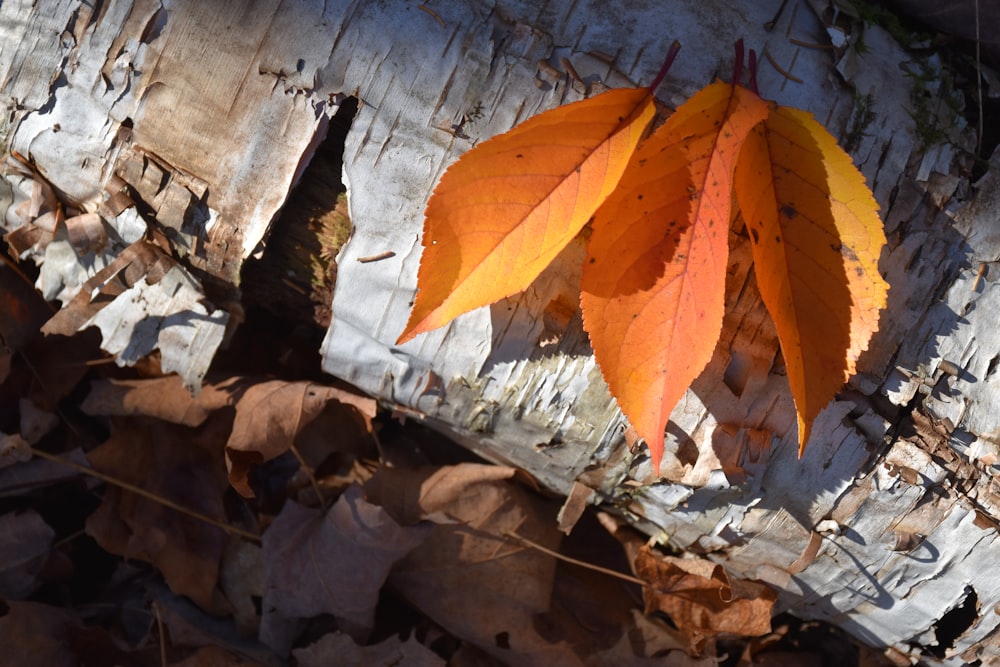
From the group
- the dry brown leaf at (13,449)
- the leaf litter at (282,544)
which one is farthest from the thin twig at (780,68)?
the dry brown leaf at (13,449)

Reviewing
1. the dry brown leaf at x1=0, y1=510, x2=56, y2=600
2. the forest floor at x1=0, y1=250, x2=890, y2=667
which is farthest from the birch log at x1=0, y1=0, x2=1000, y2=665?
the dry brown leaf at x1=0, y1=510, x2=56, y2=600

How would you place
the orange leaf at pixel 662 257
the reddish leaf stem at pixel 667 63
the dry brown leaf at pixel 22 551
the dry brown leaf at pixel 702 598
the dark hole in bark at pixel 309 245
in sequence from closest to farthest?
the orange leaf at pixel 662 257 → the reddish leaf stem at pixel 667 63 → the dark hole in bark at pixel 309 245 → the dry brown leaf at pixel 702 598 → the dry brown leaf at pixel 22 551

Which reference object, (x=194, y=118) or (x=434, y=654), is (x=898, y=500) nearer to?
(x=434, y=654)

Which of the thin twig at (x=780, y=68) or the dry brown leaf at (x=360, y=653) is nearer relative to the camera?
the thin twig at (x=780, y=68)

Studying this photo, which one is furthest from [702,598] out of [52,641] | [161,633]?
[52,641]

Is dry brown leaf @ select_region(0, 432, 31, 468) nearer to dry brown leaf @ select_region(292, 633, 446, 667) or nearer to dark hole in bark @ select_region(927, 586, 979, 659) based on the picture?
dry brown leaf @ select_region(292, 633, 446, 667)

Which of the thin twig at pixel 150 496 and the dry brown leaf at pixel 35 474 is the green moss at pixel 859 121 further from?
the dry brown leaf at pixel 35 474

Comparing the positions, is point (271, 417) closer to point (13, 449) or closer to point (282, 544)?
point (282, 544)

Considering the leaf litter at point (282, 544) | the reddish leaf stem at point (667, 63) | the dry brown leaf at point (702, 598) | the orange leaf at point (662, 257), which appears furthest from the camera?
the leaf litter at point (282, 544)
